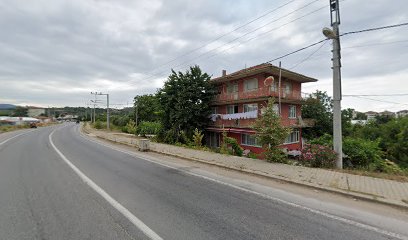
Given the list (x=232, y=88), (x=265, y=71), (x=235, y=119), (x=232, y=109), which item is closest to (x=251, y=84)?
(x=265, y=71)

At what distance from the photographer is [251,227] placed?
435 cm

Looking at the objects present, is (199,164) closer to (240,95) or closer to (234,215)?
(234,215)

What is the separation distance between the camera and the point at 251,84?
25.7m

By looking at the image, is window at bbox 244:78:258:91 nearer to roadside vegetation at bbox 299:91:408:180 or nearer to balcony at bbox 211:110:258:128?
balcony at bbox 211:110:258:128

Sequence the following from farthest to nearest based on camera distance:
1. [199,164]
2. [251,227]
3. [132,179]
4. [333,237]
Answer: [199,164] < [132,179] < [251,227] < [333,237]

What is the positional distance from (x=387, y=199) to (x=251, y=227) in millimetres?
3752

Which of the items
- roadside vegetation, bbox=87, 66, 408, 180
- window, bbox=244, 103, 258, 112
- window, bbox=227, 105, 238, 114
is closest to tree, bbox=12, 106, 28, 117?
roadside vegetation, bbox=87, 66, 408, 180

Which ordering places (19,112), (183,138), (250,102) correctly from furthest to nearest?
(19,112) < (183,138) < (250,102)

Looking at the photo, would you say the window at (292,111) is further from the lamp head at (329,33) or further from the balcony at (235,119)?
the lamp head at (329,33)

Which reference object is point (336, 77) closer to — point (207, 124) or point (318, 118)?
point (207, 124)

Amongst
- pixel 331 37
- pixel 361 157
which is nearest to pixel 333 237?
pixel 331 37

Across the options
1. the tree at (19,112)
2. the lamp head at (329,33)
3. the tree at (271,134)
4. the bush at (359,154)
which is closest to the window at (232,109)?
the bush at (359,154)

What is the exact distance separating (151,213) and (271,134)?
7622mm

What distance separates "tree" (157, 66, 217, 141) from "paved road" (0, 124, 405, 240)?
1838 cm
